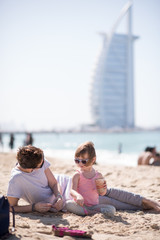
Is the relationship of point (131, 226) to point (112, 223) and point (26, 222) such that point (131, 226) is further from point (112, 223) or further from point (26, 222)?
point (26, 222)

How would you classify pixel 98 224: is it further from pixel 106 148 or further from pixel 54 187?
pixel 106 148

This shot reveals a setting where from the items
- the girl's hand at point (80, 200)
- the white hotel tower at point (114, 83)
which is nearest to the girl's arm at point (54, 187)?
the girl's hand at point (80, 200)

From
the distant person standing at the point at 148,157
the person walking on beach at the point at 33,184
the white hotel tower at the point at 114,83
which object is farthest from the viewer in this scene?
the white hotel tower at the point at 114,83

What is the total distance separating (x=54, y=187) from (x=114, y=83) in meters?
90.7

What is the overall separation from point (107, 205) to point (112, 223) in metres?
0.32

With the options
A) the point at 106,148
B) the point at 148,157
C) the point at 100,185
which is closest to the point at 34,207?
the point at 100,185

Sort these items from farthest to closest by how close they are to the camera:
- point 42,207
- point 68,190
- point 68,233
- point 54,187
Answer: point 68,190 → point 54,187 → point 42,207 → point 68,233

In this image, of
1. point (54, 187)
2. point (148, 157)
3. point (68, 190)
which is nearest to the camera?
point (54, 187)

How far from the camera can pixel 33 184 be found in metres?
2.86

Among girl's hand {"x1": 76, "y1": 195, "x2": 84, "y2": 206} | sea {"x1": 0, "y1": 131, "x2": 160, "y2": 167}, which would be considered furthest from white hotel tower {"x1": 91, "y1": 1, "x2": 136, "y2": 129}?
girl's hand {"x1": 76, "y1": 195, "x2": 84, "y2": 206}

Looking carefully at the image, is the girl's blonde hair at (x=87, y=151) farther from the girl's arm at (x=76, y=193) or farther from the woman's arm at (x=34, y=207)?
the woman's arm at (x=34, y=207)

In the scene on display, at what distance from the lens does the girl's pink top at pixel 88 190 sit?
2887mm

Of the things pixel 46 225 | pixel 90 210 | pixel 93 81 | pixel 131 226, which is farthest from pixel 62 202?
pixel 93 81

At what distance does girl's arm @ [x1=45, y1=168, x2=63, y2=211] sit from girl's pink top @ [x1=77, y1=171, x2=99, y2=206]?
22cm
